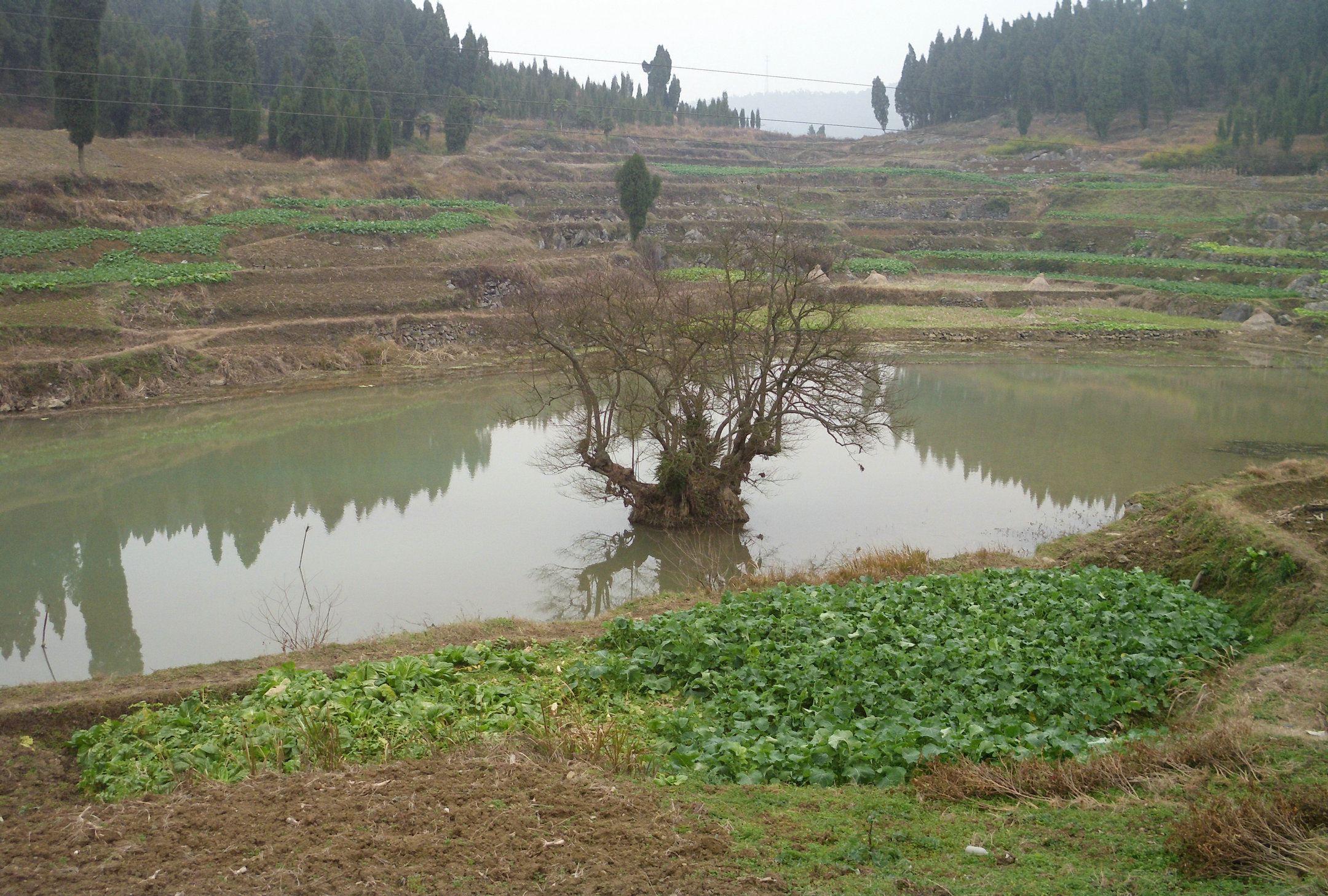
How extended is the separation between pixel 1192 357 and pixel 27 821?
4158cm

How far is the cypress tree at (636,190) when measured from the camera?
47.9 meters

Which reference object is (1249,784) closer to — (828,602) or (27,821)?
(828,602)

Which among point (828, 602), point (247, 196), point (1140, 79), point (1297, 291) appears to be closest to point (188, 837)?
point (828, 602)

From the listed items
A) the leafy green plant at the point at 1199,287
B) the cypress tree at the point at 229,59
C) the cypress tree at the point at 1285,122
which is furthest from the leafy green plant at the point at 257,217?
the cypress tree at the point at 1285,122

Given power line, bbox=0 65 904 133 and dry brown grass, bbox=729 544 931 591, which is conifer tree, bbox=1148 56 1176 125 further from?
dry brown grass, bbox=729 544 931 591

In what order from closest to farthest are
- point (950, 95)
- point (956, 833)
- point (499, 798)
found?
point (956, 833)
point (499, 798)
point (950, 95)

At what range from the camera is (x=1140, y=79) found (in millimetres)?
85750

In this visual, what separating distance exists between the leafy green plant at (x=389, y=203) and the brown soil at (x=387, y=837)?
44.0 metres

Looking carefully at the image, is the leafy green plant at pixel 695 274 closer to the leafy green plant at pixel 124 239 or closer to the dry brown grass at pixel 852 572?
the leafy green plant at pixel 124 239

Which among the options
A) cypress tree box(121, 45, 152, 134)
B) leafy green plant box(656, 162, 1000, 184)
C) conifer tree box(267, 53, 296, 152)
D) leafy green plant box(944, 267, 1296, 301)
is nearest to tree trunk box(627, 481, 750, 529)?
leafy green plant box(944, 267, 1296, 301)

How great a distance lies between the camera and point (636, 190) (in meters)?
48.2

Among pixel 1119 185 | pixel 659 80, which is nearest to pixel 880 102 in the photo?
pixel 659 80

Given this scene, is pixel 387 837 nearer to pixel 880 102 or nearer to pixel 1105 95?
pixel 1105 95

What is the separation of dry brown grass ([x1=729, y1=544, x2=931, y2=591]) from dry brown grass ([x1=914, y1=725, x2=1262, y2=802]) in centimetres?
582
